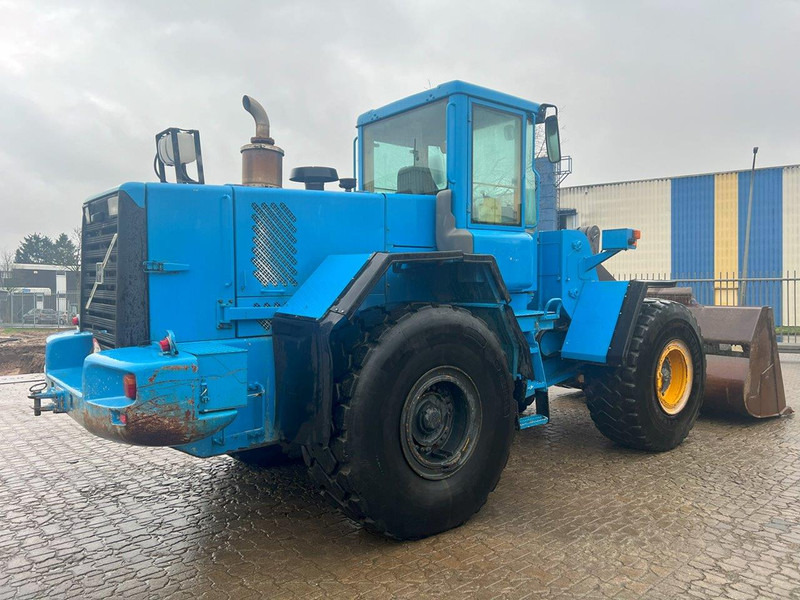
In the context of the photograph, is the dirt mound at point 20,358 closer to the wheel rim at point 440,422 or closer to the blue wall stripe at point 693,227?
the wheel rim at point 440,422

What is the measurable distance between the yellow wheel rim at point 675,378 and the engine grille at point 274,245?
3783 millimetres

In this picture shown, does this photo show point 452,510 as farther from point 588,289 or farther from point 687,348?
point 687,348

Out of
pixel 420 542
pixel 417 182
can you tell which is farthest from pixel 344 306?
pixel 417 182

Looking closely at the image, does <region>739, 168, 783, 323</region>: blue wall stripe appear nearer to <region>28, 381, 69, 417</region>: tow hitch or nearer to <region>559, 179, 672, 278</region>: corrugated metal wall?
<region>559, 179, 672, 278</region>: corrugated metal wall

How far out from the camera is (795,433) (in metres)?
6.50

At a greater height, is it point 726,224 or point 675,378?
point 726,224

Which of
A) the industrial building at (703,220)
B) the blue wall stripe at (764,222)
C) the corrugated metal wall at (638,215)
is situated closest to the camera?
the industrial building at (703,220)

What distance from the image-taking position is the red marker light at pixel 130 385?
3184 mm

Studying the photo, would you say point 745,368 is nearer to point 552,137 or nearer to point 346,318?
point 552,137

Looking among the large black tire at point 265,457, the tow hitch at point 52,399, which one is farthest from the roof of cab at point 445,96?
the tow hitch at point 52,399

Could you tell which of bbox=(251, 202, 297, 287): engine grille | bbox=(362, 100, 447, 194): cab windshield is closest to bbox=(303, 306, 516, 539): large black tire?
bbox=(251, 202, 297, 287): engine grille

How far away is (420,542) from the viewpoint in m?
3.83

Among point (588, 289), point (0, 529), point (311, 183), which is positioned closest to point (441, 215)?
point (311, 183)

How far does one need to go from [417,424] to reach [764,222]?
2599cm
